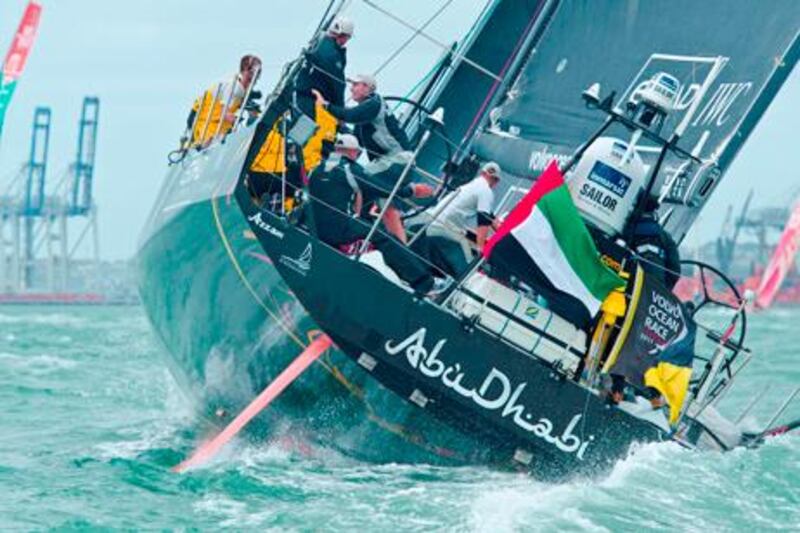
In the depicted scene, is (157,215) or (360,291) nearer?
(360,291)

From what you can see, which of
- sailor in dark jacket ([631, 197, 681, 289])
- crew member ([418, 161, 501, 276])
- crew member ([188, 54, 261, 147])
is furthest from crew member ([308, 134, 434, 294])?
crew member ([188, 54, 261, 147])

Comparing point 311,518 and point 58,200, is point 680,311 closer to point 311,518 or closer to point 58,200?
point 311,518

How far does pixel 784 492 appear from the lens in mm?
7879

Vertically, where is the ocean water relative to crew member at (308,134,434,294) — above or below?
below

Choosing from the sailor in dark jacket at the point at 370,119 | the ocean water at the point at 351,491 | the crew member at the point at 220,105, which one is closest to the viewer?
the ocean water at the point at 351,491

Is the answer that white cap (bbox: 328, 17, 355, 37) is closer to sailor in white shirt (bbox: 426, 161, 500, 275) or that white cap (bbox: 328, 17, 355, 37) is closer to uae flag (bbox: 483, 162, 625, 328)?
sailor in white shirt (bbox: 426, 161, 500, 275)

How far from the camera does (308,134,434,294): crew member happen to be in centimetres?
757

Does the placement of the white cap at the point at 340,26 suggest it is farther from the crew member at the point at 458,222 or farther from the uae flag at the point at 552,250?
the uae flag at the point at 552,250

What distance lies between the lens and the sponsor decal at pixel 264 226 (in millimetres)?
7422

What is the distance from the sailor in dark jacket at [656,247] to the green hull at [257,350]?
119 centimetres

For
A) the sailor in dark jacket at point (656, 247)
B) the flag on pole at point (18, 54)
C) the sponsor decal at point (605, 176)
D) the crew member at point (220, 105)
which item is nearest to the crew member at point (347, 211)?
the sponsor decal at point (605, 176)

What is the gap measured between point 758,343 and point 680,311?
69.2 feet

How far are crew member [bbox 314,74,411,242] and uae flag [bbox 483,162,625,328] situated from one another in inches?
26.2

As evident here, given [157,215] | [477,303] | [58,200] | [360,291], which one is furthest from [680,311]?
[58,200]
